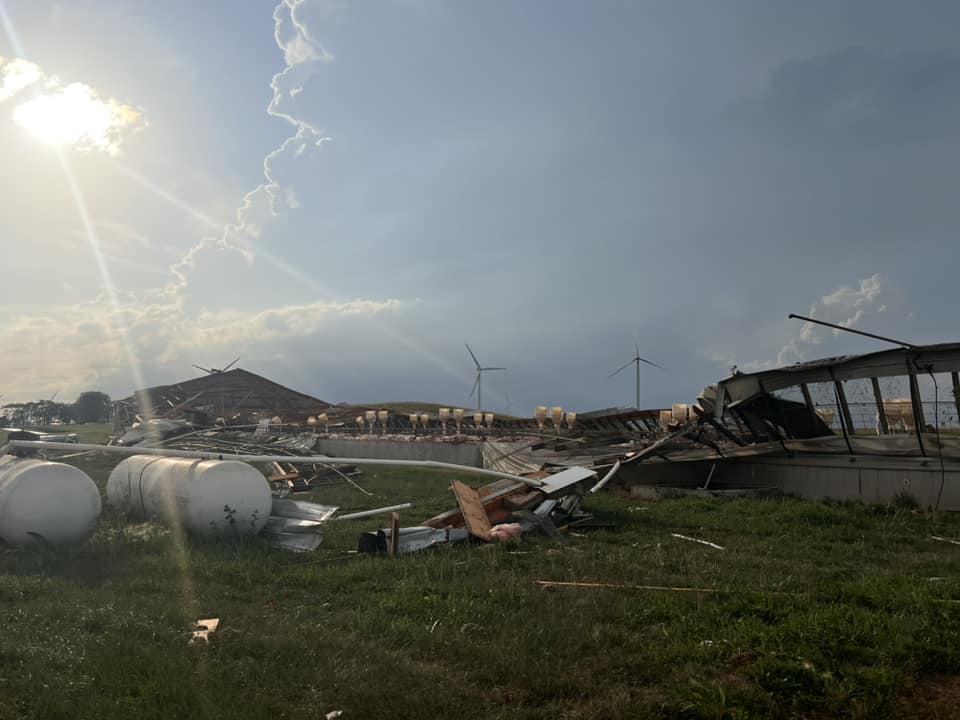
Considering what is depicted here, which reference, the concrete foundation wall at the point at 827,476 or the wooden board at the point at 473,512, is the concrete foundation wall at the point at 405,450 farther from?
the wooden board at the point at 473,512

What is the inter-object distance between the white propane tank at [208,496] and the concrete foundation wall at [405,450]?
16.6m

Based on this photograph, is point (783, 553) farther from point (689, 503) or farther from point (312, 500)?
point (312, 500)

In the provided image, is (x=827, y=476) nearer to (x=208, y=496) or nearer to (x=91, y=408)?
(x=208, y=496)

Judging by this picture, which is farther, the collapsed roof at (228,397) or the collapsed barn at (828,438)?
the collapsed roof at (228,397)

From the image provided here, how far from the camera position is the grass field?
5457 millimetres

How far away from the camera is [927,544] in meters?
11.8

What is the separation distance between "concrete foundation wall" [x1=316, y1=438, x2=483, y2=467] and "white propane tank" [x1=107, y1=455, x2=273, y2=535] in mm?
16610

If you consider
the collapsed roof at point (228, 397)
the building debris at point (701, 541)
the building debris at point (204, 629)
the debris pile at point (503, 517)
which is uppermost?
A: the collapsed roof at point (228, 397)

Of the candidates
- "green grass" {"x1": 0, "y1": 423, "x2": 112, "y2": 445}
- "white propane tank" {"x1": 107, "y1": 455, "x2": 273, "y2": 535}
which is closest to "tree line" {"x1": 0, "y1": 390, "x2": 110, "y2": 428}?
"green grass" {"x1": 0, "y1": 423, "x2": 112, "y2": 445}

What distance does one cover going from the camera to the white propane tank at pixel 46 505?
12.0 metres

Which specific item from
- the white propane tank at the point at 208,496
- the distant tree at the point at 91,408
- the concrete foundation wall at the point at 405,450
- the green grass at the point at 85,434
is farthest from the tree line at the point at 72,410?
the white propane tank at the point at 208,496

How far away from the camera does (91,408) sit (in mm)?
107562

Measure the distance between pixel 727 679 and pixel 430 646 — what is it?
2606 millimetres

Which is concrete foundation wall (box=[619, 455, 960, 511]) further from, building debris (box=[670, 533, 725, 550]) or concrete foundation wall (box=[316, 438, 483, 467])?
concrete foundation wall (box=[316, 438, 483, 467])
